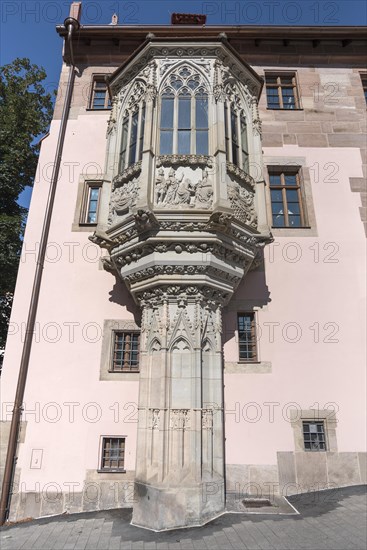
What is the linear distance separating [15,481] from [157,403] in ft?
11.3

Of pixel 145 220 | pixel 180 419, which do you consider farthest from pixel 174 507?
pixel 145 220

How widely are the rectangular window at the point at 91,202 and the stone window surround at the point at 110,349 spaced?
267 cm

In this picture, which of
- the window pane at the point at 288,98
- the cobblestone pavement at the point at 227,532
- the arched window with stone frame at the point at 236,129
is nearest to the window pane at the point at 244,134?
the arched window with stone frame at the point at 236,129

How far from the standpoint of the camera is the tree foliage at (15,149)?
979cm

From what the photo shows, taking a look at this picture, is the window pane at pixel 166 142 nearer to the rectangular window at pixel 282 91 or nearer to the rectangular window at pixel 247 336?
the rectangular window at pixel 247 336

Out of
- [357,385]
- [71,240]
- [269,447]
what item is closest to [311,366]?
[357,385]

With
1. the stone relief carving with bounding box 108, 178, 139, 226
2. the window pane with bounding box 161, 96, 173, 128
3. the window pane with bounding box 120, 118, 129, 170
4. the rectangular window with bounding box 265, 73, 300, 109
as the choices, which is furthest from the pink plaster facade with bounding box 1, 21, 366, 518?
the window pane with bounding box 161, 96, 173, 128

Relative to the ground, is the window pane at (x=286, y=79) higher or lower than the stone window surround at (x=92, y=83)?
higher

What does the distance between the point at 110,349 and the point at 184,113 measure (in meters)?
5.26

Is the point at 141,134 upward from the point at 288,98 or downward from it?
downward

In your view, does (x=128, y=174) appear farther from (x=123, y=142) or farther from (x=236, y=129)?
(x=236, y=129)

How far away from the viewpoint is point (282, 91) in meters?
10.3

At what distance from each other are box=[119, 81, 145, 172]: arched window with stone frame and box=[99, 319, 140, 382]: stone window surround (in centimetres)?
334

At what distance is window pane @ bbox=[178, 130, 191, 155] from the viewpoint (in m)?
7.15
